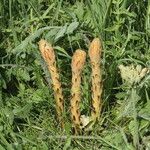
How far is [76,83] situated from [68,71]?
47 cm

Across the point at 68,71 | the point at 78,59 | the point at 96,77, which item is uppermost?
the point at 78,59

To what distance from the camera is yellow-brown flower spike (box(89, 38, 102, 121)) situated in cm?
197

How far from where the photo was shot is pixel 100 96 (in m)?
2.13

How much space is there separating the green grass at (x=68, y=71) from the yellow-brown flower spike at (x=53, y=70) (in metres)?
0.05

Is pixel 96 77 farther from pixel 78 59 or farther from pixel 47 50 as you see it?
pixel 47 50

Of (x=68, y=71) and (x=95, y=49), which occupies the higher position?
(x=95, y=49)

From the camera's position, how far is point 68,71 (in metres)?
2.51

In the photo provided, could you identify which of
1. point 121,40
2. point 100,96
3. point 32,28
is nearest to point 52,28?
point 32,28

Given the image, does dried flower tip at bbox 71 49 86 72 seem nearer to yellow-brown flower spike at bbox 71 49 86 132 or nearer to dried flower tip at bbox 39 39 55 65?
yellow-brown flower spike at bbox 71 49 86 132

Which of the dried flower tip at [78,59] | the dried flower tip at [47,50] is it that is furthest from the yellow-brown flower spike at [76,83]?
the dried flower tip at [47,50]

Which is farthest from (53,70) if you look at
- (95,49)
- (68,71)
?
(68,71)

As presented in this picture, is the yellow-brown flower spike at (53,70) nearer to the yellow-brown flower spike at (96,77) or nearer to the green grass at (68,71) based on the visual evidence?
the green grass at (68,71)

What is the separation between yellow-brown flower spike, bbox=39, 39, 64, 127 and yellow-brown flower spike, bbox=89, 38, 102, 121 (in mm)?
156

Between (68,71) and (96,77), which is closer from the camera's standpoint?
(96,77)
